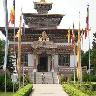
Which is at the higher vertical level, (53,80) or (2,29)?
(2,29)

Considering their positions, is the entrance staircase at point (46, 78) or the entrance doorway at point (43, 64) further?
the entrance doorway at point (43, 64)

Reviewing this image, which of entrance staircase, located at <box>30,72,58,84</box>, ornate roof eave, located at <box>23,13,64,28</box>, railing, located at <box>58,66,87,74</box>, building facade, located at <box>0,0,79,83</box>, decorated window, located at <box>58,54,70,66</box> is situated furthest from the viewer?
ornate roof eave, located at <box>23,13,64,28</box>

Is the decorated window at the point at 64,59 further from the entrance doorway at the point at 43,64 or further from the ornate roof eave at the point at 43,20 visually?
the ornate roof eave at the point at 43,20

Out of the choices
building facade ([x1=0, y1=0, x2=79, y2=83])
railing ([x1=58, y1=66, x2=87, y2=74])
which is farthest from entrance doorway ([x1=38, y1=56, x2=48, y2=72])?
railing ([x1=58, y1=66, x2=87, y2=74])

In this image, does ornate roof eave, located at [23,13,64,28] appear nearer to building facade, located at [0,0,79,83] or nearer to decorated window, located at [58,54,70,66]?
building facade, located at [0,0,79,83]

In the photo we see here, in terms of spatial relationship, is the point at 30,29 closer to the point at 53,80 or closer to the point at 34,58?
the point at 34,58

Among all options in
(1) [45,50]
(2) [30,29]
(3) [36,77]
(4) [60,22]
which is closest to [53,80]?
(3) [36,77]

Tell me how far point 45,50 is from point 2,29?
7669 mm

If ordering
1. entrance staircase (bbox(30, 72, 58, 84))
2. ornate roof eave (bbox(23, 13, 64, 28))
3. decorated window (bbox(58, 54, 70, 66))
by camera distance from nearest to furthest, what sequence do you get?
entrance staircase (bbox(30, 72, 58, 84)) < decorated window (bbox(58, 54, 70, 66)) < ornate roof eave (bbox(23, 13, 64, 28))

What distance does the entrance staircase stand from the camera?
193 ft

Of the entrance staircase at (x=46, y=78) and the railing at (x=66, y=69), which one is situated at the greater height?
the railing at (x=66, y=69)

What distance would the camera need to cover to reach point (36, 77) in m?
61.2

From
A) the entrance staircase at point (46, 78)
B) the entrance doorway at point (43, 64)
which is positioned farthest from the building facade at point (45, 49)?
the entrance staircase at point (46, 78)

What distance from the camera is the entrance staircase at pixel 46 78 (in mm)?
58812
